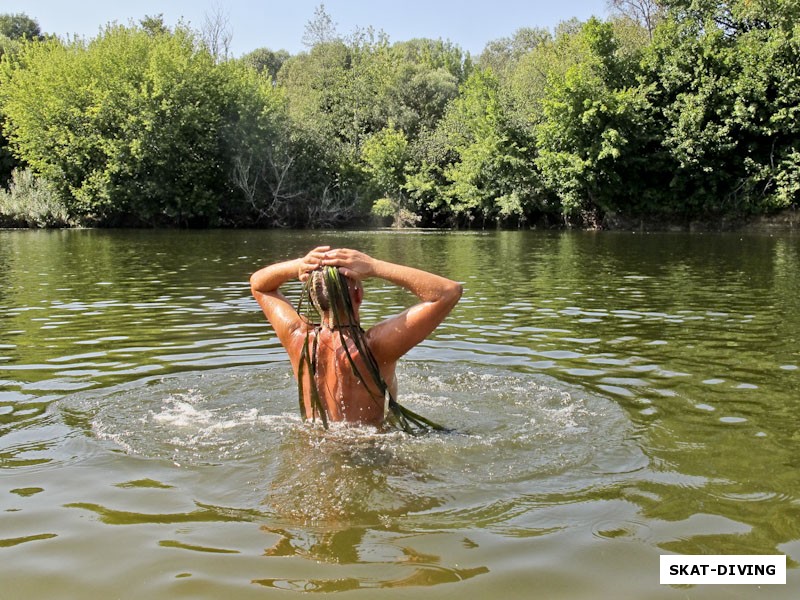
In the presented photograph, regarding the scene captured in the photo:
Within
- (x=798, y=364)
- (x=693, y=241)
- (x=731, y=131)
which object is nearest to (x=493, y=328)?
(x=798, y=364)

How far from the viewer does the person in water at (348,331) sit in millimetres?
4555

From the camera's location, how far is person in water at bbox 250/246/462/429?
455 cm

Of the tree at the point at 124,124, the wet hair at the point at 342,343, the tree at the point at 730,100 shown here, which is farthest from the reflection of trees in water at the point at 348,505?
the tree at the point at 124,124

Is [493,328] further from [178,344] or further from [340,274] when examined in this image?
[340,274]

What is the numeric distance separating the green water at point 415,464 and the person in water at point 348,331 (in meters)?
0.25

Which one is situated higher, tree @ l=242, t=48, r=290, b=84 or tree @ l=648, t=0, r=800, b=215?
tree @ l=242, t=48, r=290, b=84

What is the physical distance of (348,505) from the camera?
152 inches

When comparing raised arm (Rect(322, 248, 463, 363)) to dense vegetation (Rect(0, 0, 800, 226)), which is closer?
raised arm (Rect(322, 248, 463, 363))

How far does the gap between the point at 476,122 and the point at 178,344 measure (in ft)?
132

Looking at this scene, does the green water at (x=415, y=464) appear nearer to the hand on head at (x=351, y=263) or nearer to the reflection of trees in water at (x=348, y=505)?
the reflection of trees in water at (x=348, y=505)

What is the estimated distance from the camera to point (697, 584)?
3.04m

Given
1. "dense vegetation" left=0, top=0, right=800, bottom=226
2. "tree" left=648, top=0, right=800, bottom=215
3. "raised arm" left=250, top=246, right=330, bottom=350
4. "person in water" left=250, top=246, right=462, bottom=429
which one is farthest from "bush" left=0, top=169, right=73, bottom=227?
"person in water" left=250, top=246, right=462, bottom=429

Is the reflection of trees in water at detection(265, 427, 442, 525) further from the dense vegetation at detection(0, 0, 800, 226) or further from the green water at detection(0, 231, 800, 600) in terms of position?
the dense vegetation at detection(0, 0, 800, 226)

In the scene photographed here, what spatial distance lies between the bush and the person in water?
42442 millimetres
